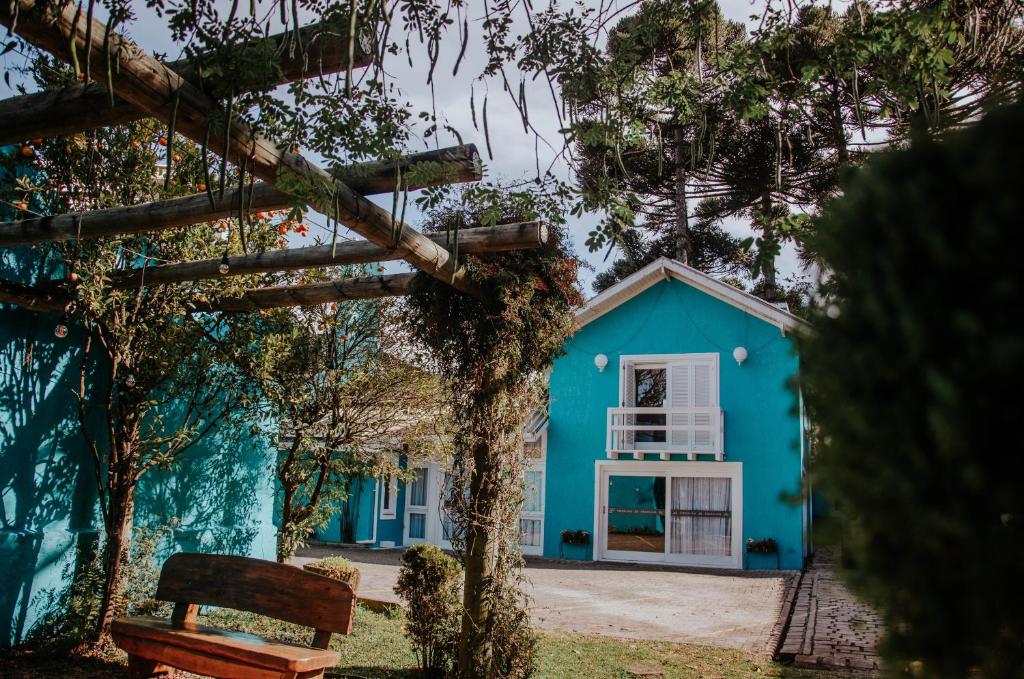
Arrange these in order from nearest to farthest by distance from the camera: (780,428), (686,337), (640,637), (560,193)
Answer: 1. (560,193)
2. (640,637)
3. (780,428)
4. (686,337)

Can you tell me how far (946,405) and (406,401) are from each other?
26.7 ft

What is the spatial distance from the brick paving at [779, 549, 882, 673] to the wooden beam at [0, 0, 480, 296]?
385 cm

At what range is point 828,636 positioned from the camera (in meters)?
8.39

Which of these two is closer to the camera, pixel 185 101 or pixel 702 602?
pixel 185 101

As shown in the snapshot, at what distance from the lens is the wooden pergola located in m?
3.24

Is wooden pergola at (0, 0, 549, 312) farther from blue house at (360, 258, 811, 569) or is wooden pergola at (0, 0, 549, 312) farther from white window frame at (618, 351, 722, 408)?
white window frame at (618, 351, 722, 408)

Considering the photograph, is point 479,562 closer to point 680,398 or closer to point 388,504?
point 680,398

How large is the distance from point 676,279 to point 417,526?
925 centimetres

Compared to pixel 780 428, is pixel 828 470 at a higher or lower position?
lower

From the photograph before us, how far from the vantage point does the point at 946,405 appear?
46.9 inches

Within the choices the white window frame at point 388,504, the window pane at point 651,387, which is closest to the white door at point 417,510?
the white window frame at point 388,504

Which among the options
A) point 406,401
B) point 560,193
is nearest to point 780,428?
point 406,401

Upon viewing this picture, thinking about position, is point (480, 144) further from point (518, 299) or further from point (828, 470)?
point (828, 470)

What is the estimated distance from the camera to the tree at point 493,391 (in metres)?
5.93
